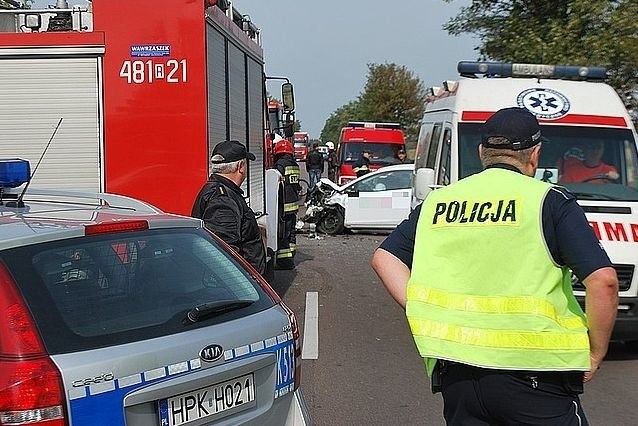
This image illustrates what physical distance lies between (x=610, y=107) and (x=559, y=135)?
1.98 feet

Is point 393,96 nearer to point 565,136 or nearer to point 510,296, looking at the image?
point 565,136

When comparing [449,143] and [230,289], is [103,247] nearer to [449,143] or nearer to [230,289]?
[230,289]

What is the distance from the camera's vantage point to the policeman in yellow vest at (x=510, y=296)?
9.72ft

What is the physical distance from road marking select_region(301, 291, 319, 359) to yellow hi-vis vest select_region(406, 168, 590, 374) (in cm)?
491

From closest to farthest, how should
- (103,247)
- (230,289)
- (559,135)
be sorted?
(103,247) → (230,289) → (559,135)

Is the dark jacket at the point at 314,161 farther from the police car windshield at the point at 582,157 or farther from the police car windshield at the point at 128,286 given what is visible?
the police car windshield at the point at 128,286

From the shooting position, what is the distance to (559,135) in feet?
27.5

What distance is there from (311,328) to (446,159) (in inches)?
86.1

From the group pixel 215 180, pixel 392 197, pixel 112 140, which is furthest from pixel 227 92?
pixel 392 197

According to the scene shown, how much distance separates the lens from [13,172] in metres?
4.94

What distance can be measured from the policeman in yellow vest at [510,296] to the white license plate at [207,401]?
79cm

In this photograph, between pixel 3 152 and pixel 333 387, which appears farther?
pixel 3 152

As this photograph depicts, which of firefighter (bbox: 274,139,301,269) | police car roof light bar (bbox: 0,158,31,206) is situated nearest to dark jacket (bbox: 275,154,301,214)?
firefighter (bbox: 274,139,301,269)

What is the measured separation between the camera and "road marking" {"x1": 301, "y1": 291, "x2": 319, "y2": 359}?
8.18 m
